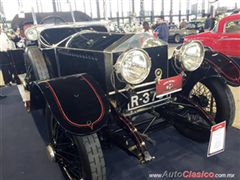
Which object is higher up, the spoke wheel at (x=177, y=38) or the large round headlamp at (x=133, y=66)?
the large round headlamp at (x=133, y=66)

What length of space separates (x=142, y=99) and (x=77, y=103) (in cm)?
66

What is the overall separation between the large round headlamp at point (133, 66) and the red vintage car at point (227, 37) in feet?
15.7

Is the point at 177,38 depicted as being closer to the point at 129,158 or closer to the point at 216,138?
the point at 129,158

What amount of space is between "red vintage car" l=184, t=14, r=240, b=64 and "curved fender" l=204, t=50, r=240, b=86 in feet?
12.1

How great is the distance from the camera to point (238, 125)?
10.5 feet

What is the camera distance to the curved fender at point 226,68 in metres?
2.51

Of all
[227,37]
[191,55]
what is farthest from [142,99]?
[227,37]

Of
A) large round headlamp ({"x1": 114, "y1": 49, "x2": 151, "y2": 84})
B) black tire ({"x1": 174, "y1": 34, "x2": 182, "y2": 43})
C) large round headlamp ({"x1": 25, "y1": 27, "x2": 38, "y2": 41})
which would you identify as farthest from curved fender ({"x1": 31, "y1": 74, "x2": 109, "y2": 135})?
black tire ({"x1": 174, "y1": 34, "x2": 182, "y2": 43})

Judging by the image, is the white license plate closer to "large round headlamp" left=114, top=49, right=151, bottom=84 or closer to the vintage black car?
the vintage black car

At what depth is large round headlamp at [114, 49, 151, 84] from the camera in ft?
5.95

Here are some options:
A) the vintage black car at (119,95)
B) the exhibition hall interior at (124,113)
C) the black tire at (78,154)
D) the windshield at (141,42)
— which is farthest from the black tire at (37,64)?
the windshield at (141,42)

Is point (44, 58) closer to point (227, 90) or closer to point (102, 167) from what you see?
point (102, 167)

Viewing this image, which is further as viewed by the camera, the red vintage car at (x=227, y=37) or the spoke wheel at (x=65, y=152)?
the red vintage car at (x=227, y=37)

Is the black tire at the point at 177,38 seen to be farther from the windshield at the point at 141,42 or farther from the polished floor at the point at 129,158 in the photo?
the windshield at the point at 141,42
